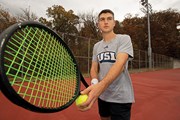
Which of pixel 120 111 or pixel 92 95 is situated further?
pixel 120 111

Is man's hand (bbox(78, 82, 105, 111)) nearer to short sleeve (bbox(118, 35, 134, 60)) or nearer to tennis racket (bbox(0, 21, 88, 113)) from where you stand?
tennis racket (bbox(0, 21, 88, 113))

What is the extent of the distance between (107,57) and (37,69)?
76 centimetres

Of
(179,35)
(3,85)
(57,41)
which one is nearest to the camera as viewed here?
(3,85)

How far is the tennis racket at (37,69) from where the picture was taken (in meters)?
1.21

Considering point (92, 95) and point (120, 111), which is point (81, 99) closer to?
point (92, 95)

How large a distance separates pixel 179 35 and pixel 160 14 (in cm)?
554

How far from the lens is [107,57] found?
2.11 meters

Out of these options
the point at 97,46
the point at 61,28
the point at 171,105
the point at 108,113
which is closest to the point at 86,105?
the point at 108,113

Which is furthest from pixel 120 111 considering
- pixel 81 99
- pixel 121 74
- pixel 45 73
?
pixel 45 73

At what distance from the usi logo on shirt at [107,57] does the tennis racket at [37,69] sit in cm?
28

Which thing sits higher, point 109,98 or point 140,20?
point 140,20

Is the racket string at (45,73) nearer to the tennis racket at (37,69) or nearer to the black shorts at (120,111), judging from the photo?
the tennis racket at (37,69)

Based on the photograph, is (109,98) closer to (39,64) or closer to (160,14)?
(39,64)

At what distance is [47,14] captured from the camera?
79.2ft
